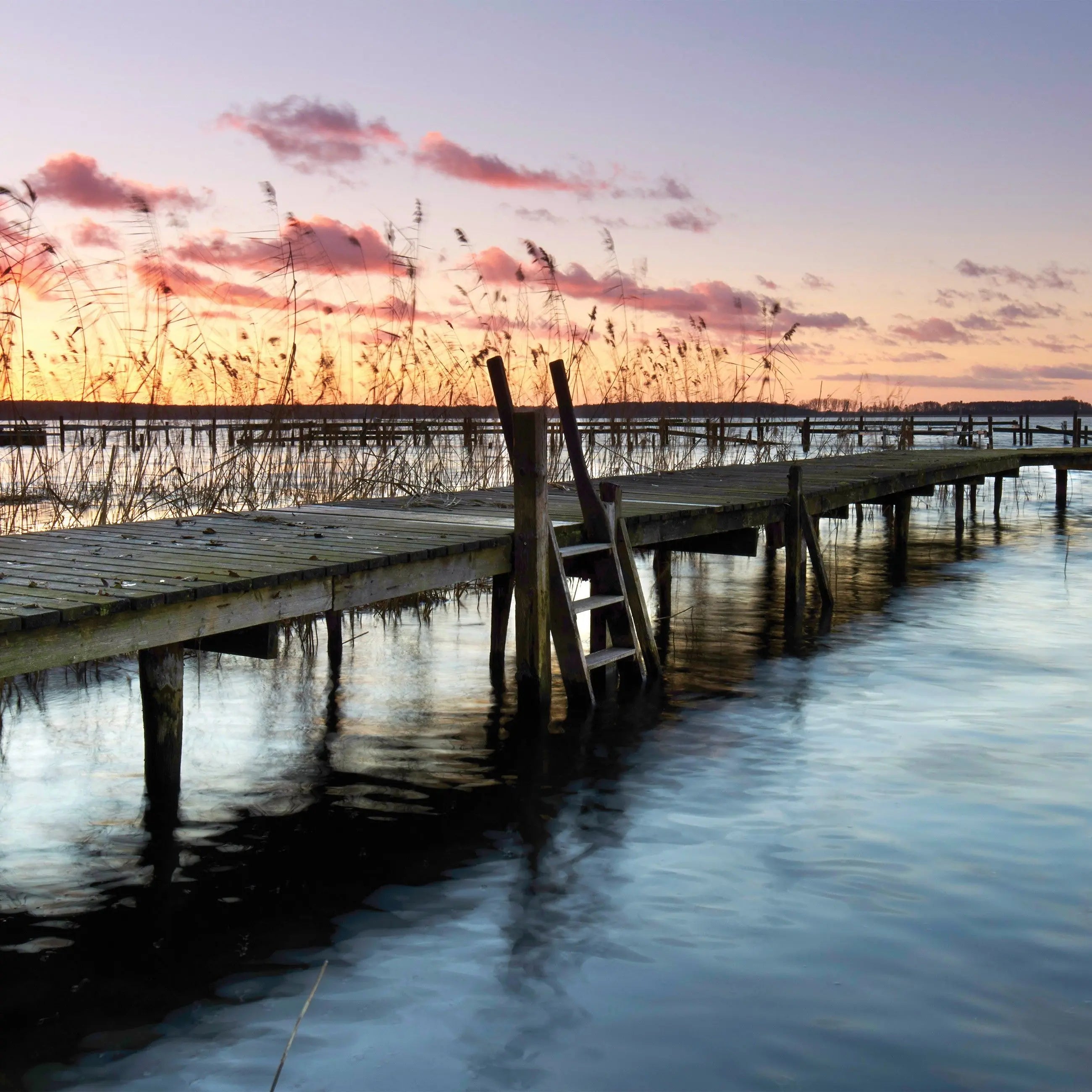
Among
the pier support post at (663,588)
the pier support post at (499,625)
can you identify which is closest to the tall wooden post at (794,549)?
the pier support post at (663,588)

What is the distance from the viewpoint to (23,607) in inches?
186

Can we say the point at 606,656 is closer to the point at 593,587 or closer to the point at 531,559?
the point at 593,587

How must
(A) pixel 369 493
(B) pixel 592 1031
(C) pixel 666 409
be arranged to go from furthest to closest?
(C) pixel 666 409 → (A) pixel 369 493 → (B) pixel 592 1031

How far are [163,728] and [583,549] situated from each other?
314 centimetres

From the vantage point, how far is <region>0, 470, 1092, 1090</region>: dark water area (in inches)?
147

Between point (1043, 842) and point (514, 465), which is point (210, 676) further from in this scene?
point (1043, 842)

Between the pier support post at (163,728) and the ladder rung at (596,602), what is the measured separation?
8.65ft

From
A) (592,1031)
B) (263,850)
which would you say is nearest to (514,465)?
(263,850)

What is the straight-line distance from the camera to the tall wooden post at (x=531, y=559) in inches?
292

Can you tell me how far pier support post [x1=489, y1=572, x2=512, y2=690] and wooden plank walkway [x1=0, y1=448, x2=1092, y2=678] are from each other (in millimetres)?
Answer: 594

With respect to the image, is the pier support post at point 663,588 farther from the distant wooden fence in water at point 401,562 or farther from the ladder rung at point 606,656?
the ladder rung at point 606,656

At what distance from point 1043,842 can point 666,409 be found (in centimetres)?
1017

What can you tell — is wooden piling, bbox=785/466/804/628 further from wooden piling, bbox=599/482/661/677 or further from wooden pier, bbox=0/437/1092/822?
wooden piling, bbox=599/482/661/677

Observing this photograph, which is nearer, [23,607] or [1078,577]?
[23,607]
